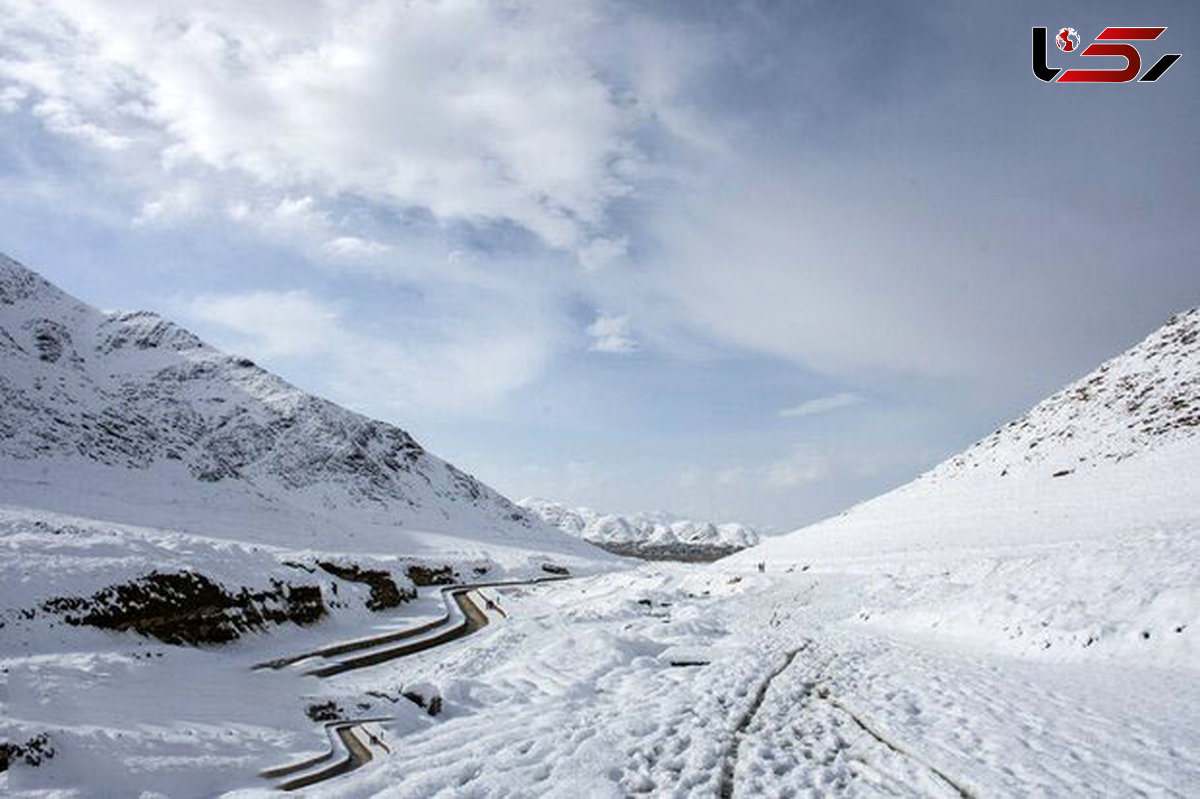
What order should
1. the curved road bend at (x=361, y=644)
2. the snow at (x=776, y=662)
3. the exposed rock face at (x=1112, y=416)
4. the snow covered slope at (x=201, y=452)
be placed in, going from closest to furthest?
the snow at (x=776, y=662)
the curved road bend at (x=361, y=644)
the exposed rock face at (x=1112, y=416)
the snow covered slope at (x=201, y=452)

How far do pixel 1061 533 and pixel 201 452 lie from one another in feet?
348

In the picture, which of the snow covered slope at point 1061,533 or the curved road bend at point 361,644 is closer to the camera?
the snow covered slope at point 1061,533

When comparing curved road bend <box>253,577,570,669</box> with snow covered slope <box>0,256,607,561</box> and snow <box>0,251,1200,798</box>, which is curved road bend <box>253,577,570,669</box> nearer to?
snow <box>0,251,1200,798</box>

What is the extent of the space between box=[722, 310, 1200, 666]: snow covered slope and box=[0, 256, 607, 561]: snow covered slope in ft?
151

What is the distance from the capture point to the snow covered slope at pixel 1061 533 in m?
16.1

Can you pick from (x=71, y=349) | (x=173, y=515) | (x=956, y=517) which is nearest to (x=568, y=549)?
(x=173, y=515)

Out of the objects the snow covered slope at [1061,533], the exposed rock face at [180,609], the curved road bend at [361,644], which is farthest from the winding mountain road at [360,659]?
the snow covered slope at [1061,533]

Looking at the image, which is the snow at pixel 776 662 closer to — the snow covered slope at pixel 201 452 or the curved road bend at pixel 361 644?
the curved road bend at pixel 361 644

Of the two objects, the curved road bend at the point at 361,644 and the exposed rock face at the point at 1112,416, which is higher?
the exposed rock face at the point at 1112,416

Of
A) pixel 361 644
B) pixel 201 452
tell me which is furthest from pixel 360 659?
pixel 201 452

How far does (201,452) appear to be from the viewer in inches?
3959

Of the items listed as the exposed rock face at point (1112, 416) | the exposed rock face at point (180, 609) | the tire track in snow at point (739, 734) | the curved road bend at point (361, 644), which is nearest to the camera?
the tire track in snow at point (739, 734)

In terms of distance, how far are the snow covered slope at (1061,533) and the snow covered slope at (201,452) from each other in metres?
46.0

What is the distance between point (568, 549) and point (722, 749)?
10553 cm
